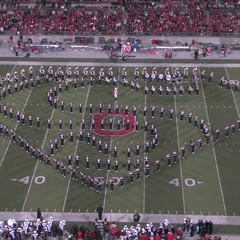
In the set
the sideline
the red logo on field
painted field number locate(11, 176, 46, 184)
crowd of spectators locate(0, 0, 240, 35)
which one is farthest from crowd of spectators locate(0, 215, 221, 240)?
crowd of spectators locate(0, 0, 240, 35)

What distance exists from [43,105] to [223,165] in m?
9.28

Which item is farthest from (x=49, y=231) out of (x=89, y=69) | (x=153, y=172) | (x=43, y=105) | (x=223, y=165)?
(x=89, y=69)

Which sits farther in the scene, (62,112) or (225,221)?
(62,112)

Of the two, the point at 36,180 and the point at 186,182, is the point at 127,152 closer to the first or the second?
the point at 186,182

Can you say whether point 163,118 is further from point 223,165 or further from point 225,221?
point 225,221

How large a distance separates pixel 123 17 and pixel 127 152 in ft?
57.1

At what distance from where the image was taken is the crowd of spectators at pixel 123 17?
44.8m

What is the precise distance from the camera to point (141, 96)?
36500 mm

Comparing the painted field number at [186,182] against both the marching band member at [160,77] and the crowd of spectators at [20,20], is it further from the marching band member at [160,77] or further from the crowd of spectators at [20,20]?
the crowd of spectators at [20,20]

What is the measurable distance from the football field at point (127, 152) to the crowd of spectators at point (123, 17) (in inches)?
245

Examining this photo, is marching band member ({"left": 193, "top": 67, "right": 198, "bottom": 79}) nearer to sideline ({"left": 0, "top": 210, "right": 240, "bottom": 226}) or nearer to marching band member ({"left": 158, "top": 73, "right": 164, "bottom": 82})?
marching band member ({"left": 158, "top": 73, "right": 164, "bottom": 82})

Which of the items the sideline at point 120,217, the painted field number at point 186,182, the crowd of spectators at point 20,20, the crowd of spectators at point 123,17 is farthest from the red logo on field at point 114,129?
the crowd of spectators at point 20,20

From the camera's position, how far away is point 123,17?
4681 cm

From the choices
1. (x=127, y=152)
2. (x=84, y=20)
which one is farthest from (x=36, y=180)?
(x=84, y=20)
